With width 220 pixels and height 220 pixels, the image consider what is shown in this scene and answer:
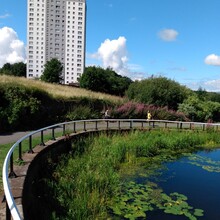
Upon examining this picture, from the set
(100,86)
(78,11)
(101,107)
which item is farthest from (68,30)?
(101,107)

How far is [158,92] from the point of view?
35.2 m

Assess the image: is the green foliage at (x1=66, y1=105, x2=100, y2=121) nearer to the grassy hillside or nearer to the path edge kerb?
the grassy hillside

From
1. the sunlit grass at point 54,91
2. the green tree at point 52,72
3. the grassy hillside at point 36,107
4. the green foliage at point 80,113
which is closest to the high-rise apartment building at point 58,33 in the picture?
the green tree at point 52,72

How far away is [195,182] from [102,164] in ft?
11.6

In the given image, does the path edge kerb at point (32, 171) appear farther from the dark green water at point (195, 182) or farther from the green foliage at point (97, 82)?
the green foliage at point (97, 82)

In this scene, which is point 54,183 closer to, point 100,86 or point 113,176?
point 113,176

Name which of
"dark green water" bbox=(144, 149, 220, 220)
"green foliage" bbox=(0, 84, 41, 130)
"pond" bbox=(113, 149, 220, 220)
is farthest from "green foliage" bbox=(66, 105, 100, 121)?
"pond" bbox=(113, 149, 220, 220)

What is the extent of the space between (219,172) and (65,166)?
6655 mm

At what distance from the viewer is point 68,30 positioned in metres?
128

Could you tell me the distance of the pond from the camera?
7973mm

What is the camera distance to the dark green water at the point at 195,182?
8305 millimetres

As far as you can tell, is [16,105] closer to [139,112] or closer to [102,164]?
[102,164]

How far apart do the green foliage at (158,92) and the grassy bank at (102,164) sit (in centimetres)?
1400

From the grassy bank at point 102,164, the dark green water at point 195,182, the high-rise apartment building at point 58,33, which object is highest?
the high-rise apartment building at point 58,33
